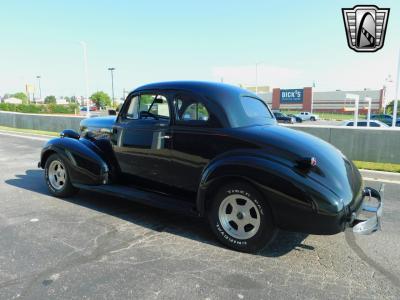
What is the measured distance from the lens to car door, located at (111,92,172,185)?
14.3ft

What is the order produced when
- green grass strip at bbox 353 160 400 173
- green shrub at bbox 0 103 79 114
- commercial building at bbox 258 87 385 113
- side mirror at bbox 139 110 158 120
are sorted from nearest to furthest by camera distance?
side mirror at bbox 139 110 158 120
green grass strip at bbox 353 160 400 173
green shrub at bbox 0 103 79 114
commercial building at bbox 258 87 385 113

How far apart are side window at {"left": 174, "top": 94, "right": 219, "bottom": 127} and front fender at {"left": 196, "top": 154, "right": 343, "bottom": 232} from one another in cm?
62

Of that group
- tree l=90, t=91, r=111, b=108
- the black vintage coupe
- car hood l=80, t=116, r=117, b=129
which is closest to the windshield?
the black vintage coupe

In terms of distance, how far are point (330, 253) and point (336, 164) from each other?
0.97 meters

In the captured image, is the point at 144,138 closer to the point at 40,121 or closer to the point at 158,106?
the point at 158,106

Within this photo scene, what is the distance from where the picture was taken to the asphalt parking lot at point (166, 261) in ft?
9.42

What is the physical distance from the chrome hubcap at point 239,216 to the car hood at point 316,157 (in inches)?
24.0

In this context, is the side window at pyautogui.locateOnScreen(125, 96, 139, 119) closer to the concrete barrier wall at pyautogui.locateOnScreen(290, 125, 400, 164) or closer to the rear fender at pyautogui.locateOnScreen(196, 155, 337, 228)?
the rear fender at pyautogui.locateOnScreen(196, 155, 337, 228)

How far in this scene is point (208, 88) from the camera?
4160mm

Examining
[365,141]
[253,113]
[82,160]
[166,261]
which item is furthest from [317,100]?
[166,261]

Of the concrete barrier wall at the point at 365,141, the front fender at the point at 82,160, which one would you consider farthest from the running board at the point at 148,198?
the concrete barrier wall at the point at 365,141

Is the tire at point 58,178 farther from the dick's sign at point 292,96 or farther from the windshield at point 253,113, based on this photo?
the dick's sign at point 292,96

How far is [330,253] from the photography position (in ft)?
11.9

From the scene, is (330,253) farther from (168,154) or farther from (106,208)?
(106,208)
